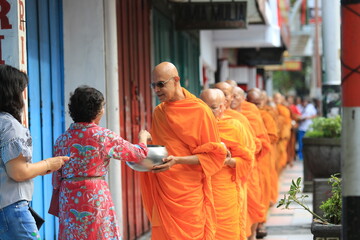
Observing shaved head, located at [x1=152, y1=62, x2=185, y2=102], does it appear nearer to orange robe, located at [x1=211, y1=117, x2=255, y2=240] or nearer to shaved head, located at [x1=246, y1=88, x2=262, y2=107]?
orange robe, located at [x1=211, y1=117, x2=255, y2=240]

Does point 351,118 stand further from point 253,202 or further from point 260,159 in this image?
point 260,159

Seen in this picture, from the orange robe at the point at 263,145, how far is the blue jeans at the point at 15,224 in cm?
514

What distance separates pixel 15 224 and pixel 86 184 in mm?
841

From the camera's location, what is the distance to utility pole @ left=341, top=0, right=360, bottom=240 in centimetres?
418

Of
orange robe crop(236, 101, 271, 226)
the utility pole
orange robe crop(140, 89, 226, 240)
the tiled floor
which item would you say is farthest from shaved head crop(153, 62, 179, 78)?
the tiled floor

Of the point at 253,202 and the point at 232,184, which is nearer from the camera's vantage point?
the point at 232,184

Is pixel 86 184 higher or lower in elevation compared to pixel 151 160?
lower

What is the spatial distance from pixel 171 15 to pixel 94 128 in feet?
26.7

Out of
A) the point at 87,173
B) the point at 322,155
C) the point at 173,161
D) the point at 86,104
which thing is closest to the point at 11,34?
the point at 86,104

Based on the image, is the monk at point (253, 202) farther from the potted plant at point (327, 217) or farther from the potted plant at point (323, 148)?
the potted plant at point (323, 148)

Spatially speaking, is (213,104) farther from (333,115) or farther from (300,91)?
(300,91)

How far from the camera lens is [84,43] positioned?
8.43 metres

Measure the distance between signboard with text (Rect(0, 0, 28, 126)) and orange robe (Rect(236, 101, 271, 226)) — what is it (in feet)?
15.0

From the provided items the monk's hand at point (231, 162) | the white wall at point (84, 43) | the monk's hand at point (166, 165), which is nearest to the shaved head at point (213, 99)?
the monk's hand at point (231, 162)
